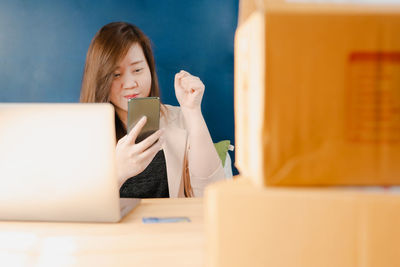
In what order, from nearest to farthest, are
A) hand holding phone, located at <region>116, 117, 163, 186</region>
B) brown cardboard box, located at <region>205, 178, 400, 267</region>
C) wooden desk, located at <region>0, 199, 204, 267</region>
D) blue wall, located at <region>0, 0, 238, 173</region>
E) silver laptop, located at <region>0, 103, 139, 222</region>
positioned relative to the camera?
brown cardboard box, located at <region>205, 178, 400, 267</region> < wooden desk, located at <region>0, 199, 204, 267</region> < silver laptop, located at <region>0, 103, 139, 222</region> < hand holding phone, located at <region>116, 117, 163, 186</region> < blue wall, located at <region>0, 0, 238, 173</region>

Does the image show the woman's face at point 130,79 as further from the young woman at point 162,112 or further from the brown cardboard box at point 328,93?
the brown cardboard box at point 328,93

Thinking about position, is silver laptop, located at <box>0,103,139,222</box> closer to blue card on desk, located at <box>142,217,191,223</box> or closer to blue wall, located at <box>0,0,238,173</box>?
blue card on desk, located at <box>142,217,191,223</box>

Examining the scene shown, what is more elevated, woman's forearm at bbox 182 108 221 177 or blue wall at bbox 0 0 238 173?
blue wall at bbox 0 0 238 173

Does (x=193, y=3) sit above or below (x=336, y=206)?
above

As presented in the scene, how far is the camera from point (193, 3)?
2590mm

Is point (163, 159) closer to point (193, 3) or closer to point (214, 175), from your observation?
point (214, 175)

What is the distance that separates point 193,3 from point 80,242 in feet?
6.73

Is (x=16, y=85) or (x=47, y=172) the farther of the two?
(x=16, y=85)

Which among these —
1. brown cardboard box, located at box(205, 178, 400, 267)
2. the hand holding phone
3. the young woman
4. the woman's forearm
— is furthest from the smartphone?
brown cardboard box, located at box(205, 178, 400, 267)

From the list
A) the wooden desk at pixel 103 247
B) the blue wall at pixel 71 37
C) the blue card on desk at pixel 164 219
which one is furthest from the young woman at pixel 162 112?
the wooden desk at pixel 103 247

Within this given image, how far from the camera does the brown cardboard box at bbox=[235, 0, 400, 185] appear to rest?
600 mm

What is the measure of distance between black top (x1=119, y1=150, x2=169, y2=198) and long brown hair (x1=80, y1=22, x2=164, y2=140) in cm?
27

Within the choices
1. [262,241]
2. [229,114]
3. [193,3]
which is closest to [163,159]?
[229,114]

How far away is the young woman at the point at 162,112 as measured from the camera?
7.29ft
